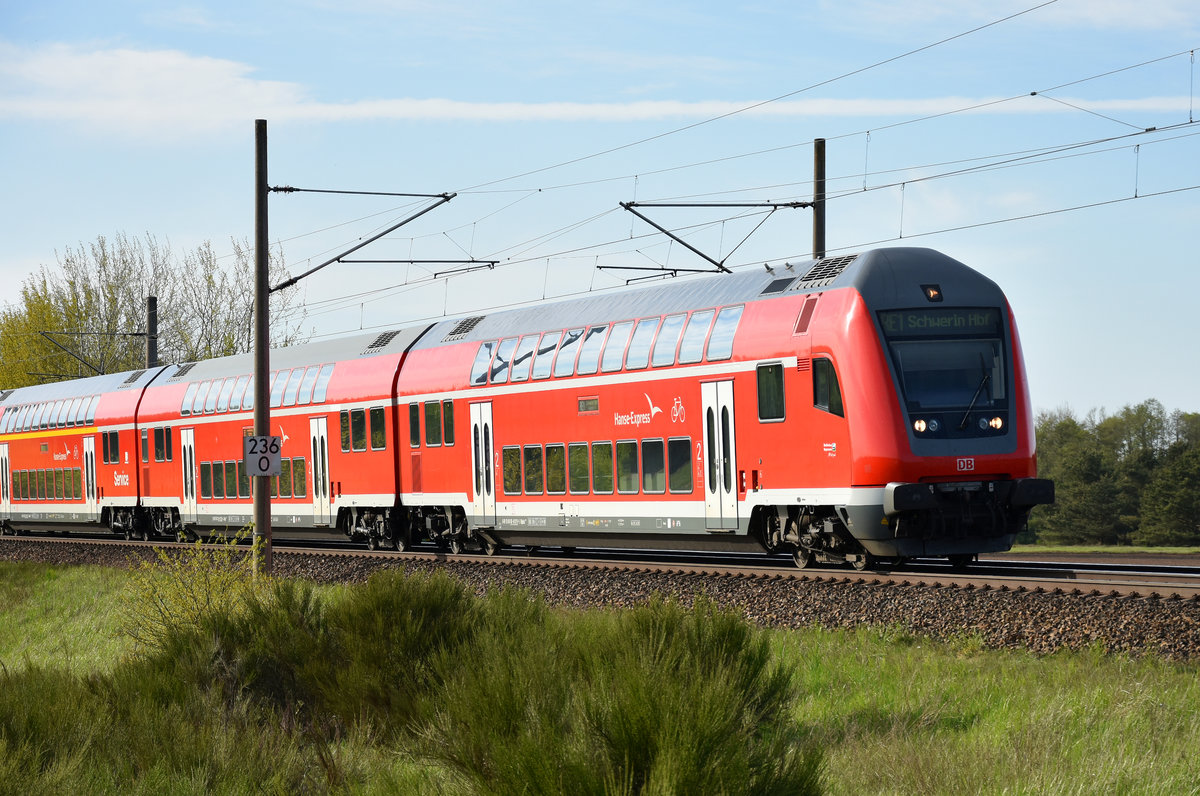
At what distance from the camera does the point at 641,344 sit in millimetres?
18953

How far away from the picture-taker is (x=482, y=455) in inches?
864

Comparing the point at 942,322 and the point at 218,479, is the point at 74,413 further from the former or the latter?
the point at 942,322

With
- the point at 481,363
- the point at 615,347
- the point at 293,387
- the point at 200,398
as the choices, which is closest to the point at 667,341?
the point at 615,347

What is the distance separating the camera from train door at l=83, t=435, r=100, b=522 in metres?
35.9

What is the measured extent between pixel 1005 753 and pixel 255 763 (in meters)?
4.47

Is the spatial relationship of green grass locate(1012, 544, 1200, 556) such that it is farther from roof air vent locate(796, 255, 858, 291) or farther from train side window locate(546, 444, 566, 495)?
roof air vent locate(796, 255, 858, 291)

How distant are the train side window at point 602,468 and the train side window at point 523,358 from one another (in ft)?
6.94

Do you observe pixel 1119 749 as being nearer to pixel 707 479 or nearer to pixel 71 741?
pixel 71 741

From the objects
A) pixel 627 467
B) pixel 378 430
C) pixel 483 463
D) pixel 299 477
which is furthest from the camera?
pixel 299 477

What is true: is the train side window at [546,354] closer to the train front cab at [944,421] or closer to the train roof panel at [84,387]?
the train front cab at [944,421]

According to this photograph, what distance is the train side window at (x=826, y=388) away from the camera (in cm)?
1582

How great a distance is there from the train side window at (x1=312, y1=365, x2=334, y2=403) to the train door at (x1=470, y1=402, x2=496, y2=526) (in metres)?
5.42

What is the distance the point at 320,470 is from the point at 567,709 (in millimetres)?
20269

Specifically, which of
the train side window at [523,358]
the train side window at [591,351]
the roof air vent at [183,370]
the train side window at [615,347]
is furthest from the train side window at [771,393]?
the roof air vent at [183,370]
